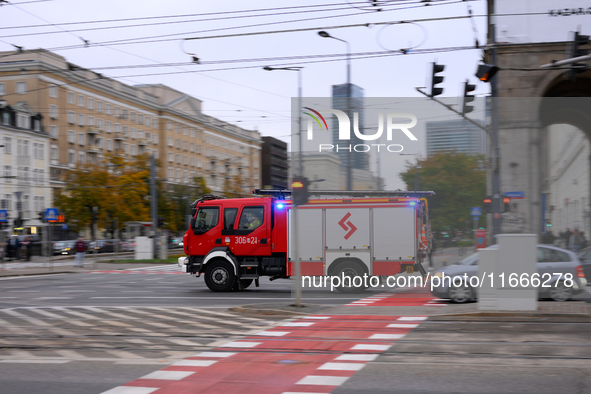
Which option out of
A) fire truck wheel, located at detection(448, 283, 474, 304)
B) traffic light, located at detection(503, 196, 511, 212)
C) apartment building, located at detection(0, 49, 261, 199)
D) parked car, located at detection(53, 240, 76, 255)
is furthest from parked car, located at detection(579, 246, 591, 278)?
apartment building, located at detection(0, 49, 261, 199)

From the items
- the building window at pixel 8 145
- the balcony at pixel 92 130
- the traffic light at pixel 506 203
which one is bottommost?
the traffic light at pixel 506 203

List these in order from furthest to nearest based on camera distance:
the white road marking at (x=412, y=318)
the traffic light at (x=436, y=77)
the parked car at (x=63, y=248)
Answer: the parked car at (x=63, y=248), the traffic light at (x=436, y=77), the white road marking at (x=412, y=318)

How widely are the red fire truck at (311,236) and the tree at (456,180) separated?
2175 centimetres

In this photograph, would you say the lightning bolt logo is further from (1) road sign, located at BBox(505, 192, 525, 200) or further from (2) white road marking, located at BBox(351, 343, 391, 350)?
(1) road sign, located at BBox(505, 192, 525, 200)

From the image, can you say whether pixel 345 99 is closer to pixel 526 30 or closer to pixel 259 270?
pixel 526 30

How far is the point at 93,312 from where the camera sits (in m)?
14.2

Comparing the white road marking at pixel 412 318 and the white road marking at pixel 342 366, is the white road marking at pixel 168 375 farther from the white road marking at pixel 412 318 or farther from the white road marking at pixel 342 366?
the white road marking at pixel 412 318

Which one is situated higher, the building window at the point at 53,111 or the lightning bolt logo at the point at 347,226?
the building window at the point at 53,111

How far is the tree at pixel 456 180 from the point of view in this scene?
132 ft

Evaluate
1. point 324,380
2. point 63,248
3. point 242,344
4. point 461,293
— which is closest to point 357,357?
point 324,380

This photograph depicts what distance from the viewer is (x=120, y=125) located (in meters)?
88.2

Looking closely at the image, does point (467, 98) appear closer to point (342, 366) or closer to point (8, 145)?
point (342, 366)

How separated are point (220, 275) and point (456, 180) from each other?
25034 millimetres

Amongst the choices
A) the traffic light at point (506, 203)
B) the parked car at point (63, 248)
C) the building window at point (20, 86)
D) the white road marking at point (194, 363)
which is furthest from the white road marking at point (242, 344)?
the building window at point (20, 86)
